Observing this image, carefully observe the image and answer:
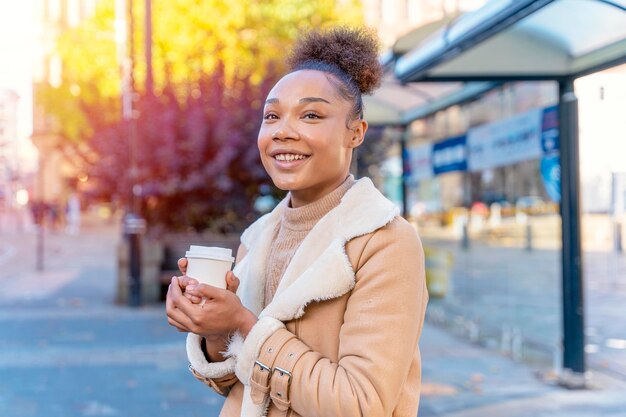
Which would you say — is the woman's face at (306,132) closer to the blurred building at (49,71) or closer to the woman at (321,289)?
the woman at (321,289)

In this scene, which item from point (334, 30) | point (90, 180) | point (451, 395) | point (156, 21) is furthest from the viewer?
point (156, 21)

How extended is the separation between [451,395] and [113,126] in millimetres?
8838

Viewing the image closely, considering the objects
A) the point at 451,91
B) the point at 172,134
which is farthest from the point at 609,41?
the point at 172,134

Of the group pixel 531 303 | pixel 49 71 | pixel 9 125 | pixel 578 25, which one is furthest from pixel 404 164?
pixel 9 125

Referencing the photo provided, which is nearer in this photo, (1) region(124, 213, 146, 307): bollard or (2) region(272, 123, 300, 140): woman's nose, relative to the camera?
(2) region(272, 123, 300, 140): woman's nose

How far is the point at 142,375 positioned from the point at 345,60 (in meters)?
6.13

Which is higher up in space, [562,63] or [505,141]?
[562,63]

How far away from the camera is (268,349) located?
1.67 m

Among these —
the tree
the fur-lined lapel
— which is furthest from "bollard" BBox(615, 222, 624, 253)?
the fur-lined lapel

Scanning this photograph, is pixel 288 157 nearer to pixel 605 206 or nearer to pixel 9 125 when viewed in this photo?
pixel 605 206

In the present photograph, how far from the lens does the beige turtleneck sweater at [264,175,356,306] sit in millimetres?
1866

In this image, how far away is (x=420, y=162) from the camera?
11992 mm

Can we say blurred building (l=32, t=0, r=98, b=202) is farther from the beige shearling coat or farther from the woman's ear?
the beige shearling coat

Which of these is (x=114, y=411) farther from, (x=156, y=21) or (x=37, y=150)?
(x=37, y=150)
